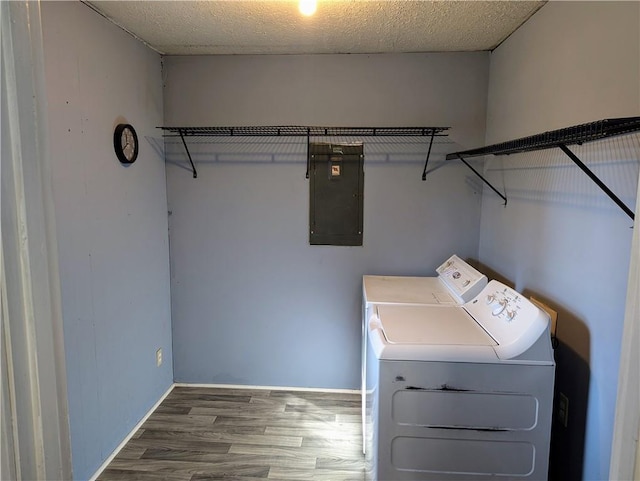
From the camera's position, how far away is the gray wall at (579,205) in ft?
4.02

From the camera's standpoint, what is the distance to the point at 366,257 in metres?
2.61

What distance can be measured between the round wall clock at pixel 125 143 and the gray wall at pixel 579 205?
206 centimetres

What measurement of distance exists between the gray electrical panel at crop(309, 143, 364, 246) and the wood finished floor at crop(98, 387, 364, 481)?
111 cm

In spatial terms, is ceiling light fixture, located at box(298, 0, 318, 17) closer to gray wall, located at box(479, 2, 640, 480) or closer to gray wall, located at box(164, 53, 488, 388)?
gray wall, located at box(164, 53, 488, 388)

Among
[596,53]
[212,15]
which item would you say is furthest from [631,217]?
[212,15]

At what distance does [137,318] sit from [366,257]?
147 cm

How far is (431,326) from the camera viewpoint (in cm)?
162

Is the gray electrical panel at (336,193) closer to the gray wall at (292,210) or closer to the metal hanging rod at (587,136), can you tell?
the gray wall at (292,210)

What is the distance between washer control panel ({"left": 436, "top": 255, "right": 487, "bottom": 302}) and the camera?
196cm

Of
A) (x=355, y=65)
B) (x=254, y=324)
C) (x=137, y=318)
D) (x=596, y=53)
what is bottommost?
(x=254, y=324)

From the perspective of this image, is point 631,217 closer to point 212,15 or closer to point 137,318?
point 212,15

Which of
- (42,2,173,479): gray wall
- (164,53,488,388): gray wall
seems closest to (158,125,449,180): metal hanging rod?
(164,53,488,388): gray wall

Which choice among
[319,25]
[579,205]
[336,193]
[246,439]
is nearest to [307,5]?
[319,25]

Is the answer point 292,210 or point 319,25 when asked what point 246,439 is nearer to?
point 292,210
